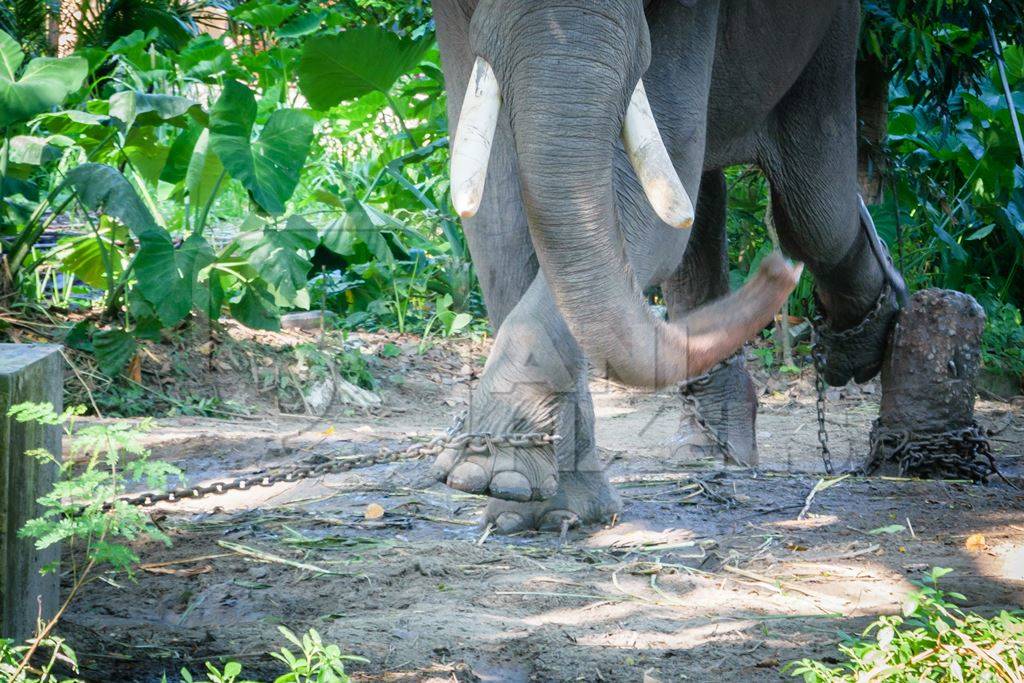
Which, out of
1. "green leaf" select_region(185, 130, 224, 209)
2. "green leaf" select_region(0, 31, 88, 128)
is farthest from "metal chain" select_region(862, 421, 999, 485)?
"green leaf" select_region(0, 31, 88, 128)

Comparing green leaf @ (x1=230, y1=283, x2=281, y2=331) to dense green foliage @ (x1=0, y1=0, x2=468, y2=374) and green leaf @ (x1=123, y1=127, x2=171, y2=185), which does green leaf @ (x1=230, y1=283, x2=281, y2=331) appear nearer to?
dense green foliage @ (x1=0, y1=0, x2=468, y2=374)

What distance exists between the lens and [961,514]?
4.44 metres

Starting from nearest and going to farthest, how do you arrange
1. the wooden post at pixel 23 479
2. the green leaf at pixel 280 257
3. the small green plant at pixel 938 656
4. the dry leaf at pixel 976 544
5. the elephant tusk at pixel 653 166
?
1. the small green plant at pixel 938 656
2. the wooden post at pixel 23 479
3. the elephant tusk at pixel 653 166
4. the dry leaf at pixel 976 544
5. the green leaf at pixel 280 257

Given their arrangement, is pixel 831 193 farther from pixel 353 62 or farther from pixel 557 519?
pixel 353 62

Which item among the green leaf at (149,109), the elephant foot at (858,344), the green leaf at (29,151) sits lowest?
the elephant foot at (858,344)

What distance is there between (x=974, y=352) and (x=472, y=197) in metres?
3.30

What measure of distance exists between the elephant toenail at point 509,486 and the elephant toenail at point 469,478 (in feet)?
0.10

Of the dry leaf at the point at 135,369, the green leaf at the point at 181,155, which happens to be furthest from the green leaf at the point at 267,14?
the dry leaf at the point at 135,369

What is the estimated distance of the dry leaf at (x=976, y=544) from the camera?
384 cm

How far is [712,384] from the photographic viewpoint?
5836 millimetres

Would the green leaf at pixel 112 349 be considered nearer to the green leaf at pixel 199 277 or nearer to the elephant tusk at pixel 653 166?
the green leaf at pixel 199 277

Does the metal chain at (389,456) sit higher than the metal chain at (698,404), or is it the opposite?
the metal chain at (389,456)

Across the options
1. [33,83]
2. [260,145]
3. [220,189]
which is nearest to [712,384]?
[260,145]

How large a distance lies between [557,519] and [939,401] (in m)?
2.26
